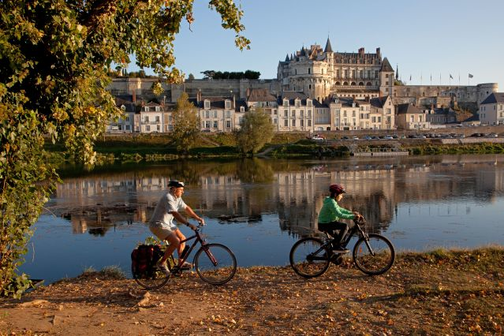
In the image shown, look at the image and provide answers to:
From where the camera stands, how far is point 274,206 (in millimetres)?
24734

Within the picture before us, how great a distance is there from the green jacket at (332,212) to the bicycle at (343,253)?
25cm

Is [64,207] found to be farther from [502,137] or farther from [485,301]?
[502,137]

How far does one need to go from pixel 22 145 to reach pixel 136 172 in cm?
3901

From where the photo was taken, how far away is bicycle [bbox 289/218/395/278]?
9.19 m

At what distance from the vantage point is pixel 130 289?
8.65 metres

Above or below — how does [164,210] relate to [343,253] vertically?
above

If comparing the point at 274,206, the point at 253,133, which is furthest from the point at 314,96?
the point at 274,206

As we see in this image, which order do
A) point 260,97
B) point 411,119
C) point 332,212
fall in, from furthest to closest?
point 411,119 → point 260,97 → point 332,212

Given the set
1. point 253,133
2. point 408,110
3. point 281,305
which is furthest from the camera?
point 408,110

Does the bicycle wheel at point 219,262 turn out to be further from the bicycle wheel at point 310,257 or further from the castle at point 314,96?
the castle at point 314,96

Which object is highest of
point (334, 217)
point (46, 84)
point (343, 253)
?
point (46, 84)

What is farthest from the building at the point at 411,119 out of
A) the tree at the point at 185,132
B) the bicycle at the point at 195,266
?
the bicycle at the point at 195,266

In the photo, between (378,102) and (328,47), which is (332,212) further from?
(328,47)

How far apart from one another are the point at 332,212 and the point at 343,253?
0.84 metres
